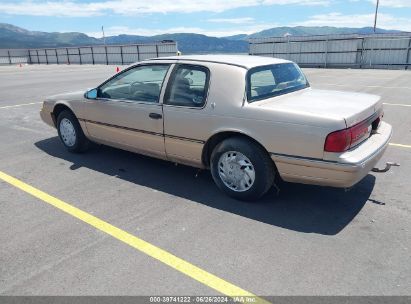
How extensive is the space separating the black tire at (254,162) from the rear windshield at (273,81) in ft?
1.69

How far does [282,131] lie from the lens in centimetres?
367

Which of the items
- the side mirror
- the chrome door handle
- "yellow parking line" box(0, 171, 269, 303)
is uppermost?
the side mirror

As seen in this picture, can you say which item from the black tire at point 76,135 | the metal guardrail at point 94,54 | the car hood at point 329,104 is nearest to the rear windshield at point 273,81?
the car hood at point 329,104

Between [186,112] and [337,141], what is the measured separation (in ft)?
5.88

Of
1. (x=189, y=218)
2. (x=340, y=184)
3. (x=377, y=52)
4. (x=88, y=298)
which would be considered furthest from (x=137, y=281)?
(x=377, y=52)

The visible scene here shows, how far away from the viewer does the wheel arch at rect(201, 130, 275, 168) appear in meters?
3.97

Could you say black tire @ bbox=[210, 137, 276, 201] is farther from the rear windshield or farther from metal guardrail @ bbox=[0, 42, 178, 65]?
metal guardrail @ bbox=[0, 42, 178, 65]

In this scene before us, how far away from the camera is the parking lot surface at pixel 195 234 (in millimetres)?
2842

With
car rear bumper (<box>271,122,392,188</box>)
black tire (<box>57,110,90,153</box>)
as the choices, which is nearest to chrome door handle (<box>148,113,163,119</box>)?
car rear bumper (<box>271,122,392,188</box>)

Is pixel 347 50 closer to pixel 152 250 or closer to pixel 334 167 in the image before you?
pixel 334 167

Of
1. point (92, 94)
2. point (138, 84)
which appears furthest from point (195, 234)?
point (92, 94)

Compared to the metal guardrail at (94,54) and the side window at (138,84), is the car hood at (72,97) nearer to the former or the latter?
the side window at (138,84)

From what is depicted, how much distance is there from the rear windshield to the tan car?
2 centimetres

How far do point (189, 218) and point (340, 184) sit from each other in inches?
63.2
